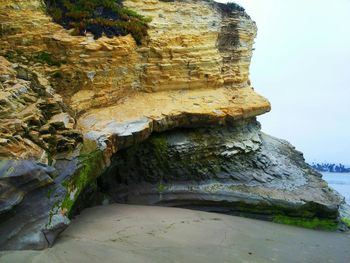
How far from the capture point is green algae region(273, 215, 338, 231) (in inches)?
396

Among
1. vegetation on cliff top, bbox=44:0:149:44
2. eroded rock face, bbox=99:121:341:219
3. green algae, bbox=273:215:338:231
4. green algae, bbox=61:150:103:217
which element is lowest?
green algae, bbox=273:215:338:231

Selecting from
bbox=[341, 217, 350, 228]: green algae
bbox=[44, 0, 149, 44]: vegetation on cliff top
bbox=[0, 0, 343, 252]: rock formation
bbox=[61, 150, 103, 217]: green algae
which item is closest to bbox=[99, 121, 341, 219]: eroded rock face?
bbox=[0, 0, 343, 252]: rock formation

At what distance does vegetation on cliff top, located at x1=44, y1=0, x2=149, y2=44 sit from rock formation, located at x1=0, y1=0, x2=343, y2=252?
280 mm

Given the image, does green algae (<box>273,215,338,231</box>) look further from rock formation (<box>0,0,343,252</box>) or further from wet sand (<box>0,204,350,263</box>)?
wet sand (<box>0,204,350,263</box>)

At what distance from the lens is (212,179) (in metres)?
10.6

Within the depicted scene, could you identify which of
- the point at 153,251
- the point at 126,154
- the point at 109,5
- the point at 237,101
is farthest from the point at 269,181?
the point at 109,5

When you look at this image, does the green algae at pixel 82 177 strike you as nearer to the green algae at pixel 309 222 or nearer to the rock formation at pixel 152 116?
the rock formation at pixel 152 116

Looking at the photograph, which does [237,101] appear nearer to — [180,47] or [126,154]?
[180,47]

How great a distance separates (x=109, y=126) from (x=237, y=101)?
4.20m

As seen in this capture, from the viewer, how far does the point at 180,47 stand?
11.3 m

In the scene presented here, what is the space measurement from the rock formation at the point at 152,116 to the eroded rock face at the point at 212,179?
0.09ft

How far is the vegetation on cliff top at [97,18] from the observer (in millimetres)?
10484

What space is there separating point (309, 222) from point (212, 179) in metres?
2.60

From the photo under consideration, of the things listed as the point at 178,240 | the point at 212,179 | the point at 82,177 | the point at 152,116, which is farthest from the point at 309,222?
the point at 82,177
